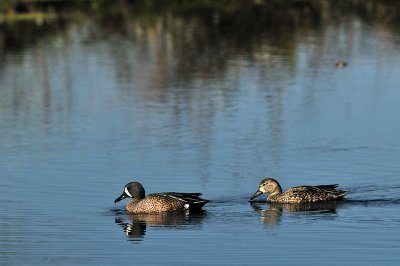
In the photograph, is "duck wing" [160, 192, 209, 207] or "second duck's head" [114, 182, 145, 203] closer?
"duck wing" [160, 192, 209, 207]

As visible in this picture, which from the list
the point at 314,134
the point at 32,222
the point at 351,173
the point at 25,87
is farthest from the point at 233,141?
the point at 25,87

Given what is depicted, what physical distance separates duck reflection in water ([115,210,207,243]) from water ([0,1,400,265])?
1.0 inches

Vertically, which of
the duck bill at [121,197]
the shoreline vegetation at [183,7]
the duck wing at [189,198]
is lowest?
the shoreline vegetation at [183,7]

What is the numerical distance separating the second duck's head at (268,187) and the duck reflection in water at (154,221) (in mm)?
932

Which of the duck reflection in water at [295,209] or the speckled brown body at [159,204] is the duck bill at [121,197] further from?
the duck reflection in water at [295,209]

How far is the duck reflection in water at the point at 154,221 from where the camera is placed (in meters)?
14.4

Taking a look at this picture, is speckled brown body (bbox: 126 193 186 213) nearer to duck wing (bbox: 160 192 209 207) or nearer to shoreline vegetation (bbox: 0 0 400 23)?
duck wing (bbox: 160 192 209 207)

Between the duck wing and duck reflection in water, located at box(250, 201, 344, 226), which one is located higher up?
the duck wing

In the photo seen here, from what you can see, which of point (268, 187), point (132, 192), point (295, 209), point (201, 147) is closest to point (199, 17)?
point (201, 147)

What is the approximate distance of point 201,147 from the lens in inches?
764

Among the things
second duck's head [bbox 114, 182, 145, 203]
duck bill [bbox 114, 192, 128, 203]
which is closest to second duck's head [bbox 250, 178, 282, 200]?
second duck's head [bbox 114, 182, 145, 203]

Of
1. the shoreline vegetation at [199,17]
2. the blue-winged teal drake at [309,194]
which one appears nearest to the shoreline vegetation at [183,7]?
the shoreline vegetation at [199,17]

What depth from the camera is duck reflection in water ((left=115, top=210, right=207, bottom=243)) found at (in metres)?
14.4

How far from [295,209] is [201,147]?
13.7 feet
